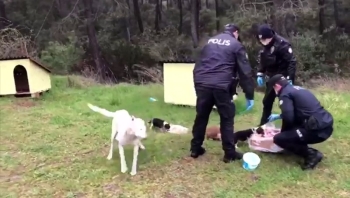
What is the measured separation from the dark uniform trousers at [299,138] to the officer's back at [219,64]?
827 mm

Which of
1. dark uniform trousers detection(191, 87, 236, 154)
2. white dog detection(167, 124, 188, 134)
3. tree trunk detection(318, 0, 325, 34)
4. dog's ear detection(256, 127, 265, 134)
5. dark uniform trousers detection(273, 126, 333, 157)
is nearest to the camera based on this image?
dark uniform trousers detection(273, 126, 333, 157)

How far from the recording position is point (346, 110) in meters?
7.07

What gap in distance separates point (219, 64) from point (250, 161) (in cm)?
111

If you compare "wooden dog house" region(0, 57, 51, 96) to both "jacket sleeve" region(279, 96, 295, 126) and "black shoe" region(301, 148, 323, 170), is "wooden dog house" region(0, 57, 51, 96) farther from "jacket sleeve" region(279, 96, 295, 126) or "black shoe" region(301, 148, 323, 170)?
"black shoe" region(301, 148, 323, 170)

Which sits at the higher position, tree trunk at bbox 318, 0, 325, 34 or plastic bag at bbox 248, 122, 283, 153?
tree trunk at bbox 318, 0, 325, 34

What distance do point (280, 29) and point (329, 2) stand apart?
944 centimetres

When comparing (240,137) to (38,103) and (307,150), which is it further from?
(38,103)

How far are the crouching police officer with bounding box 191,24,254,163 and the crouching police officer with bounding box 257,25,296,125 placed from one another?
0.65m

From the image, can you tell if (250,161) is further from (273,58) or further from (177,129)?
(177,129)

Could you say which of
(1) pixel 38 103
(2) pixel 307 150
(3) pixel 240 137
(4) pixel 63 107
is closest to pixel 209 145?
(3) pixel 240 137

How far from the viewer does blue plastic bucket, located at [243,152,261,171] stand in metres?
4.60

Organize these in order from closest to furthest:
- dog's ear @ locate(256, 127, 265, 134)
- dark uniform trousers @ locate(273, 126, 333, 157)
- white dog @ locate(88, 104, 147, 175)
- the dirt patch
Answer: white dog @ locate(88, 104, 147, 175) < dark uniform trousers @ locate(273, 126, 333, 157) < dog's ear @ locate(256, 127, 265, 134) < the dirt patch

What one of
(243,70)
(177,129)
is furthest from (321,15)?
(243,70)

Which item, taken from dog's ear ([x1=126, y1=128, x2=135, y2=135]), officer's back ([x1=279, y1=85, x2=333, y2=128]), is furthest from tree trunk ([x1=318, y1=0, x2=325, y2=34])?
dog's ear ([x1=126, y1=128, x2=135, y2=135])
